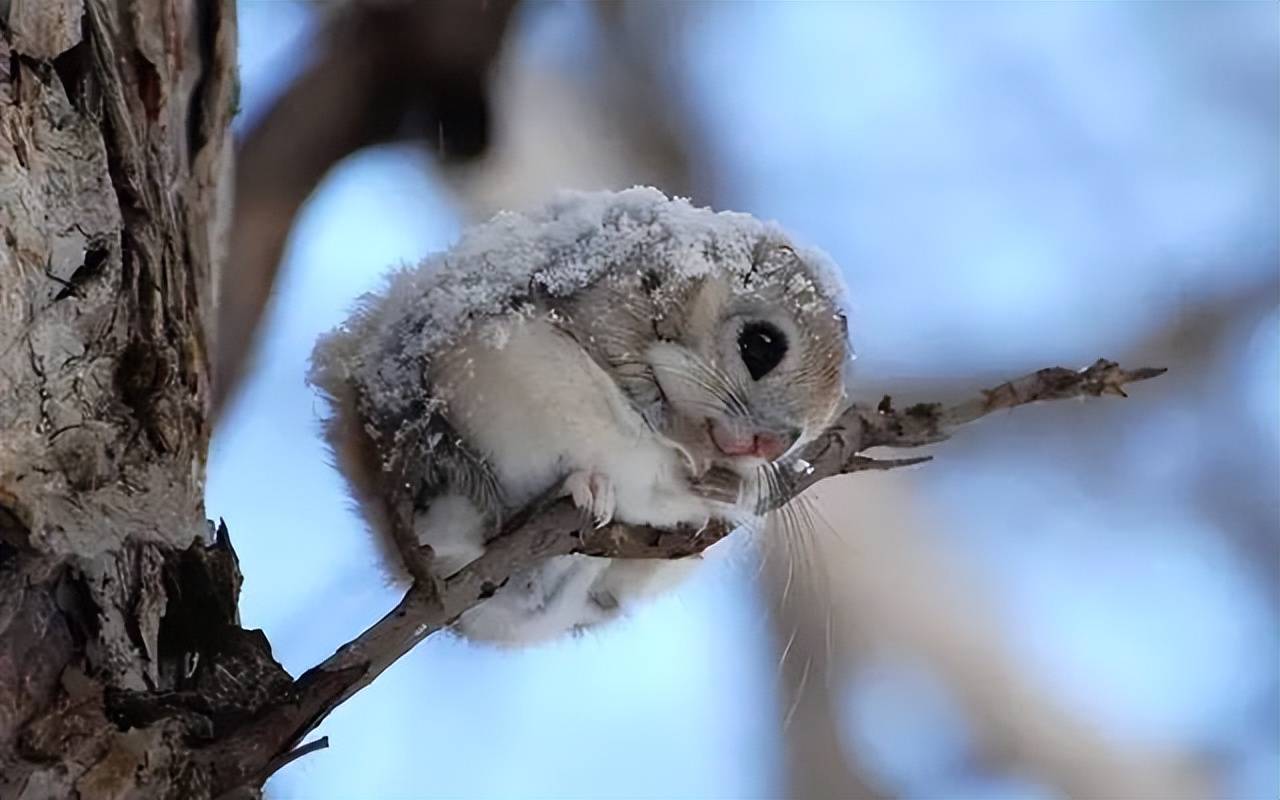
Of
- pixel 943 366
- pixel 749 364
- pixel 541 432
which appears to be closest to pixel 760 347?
pixel 749 364

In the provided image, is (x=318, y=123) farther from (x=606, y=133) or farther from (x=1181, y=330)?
(x=1181, y=330)

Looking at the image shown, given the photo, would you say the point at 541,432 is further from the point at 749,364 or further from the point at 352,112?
the point at 352,112

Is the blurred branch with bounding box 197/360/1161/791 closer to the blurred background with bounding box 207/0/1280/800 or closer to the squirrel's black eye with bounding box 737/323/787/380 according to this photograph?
the squirrel's black eye with bounding box 737/323/787/380

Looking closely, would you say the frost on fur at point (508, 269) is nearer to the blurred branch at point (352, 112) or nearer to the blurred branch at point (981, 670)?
the blurred branch at point (352, 112)

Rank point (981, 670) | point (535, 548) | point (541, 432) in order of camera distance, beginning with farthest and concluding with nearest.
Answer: point (981, 670) → point (541, 432) → point (535, 548)

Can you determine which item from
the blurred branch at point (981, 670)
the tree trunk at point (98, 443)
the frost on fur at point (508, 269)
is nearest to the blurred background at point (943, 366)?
the blurred branch at point (981, 670)

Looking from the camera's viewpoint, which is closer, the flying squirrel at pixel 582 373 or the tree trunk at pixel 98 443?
the tree trunk at pixel 98 443
